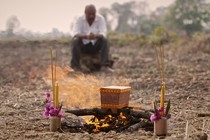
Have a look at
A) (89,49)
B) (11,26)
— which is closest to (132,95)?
(89,49)

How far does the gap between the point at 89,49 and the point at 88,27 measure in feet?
1.80

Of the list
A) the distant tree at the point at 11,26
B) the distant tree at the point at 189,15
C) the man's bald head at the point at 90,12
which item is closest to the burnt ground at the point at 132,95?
the distant tree at the point at 11,26

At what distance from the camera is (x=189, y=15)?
2994 cm

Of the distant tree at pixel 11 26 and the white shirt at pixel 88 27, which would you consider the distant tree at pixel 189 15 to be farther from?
the distant tree at pixel 11 26

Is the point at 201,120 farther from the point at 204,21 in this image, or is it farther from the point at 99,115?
the point at 204,21

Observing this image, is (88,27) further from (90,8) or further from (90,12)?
(90,8)

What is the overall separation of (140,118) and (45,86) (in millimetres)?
4253

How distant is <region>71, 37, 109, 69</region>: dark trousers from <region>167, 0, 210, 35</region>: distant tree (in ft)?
55.1

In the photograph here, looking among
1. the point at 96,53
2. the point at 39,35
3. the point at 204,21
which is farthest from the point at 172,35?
the point at 39,35

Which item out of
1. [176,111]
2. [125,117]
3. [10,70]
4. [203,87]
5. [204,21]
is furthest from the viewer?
[204,21]

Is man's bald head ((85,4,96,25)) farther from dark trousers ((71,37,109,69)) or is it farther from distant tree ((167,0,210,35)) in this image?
distant tree ((167,0,210,35))

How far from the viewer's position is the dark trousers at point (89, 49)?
12320mm

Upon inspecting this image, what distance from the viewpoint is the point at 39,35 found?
7.98 m

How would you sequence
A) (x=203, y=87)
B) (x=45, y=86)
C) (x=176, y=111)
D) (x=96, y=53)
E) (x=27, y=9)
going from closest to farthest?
(x=176, y=111) < (x=27, y=9) < (x=203, y=87) < (x=45, y=86) < (x=96, y=53)
